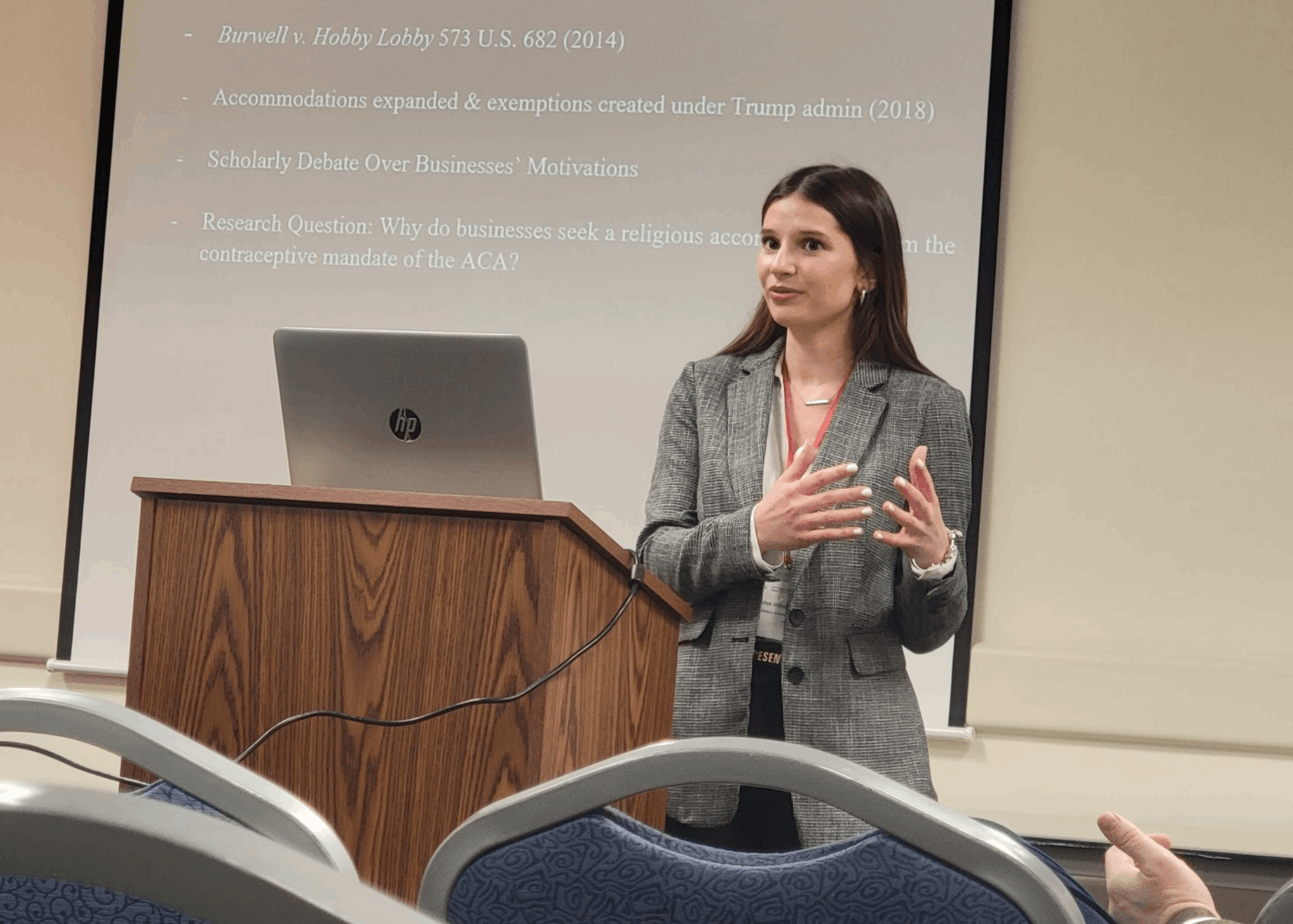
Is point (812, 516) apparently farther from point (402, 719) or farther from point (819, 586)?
point (402, 719)

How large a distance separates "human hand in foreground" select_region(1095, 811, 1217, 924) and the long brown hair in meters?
1.23

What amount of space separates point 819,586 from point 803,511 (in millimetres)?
277

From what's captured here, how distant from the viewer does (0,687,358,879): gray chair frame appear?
0.79 metres

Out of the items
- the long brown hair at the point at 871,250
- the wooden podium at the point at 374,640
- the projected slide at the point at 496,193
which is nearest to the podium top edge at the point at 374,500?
the wooden podium at the point at 374,640

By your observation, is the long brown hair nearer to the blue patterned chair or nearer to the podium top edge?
the podium top edge

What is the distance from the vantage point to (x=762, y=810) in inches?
80.9

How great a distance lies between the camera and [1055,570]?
11.1 feet

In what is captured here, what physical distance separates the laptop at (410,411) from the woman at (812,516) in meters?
0.42

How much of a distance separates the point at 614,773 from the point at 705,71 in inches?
121

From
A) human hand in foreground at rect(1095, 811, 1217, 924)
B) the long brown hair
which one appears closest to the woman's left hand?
the long brown hair

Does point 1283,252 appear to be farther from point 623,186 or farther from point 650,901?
point 650,901

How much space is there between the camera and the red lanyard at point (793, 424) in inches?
86.8

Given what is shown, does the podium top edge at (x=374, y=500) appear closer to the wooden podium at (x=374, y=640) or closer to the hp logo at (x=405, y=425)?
the wooden podium at (x=374, y=640)

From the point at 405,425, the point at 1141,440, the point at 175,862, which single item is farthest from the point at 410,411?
the point at 1141,440
